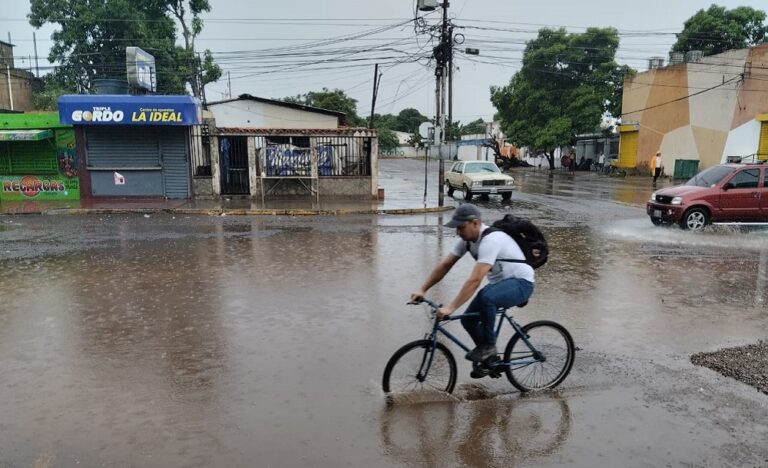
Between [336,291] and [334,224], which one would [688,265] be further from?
[334,224]

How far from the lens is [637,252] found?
34.9 feet

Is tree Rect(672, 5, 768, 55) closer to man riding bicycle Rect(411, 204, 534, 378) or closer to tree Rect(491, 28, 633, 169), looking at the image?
tree Rect(491, 28, 633, 169)

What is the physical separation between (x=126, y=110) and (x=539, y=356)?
17.7 metres

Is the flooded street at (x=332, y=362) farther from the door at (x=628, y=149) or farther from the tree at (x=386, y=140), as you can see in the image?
the tree at (x=386, y=140)

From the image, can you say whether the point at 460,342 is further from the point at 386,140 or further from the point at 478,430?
the point at 386,140

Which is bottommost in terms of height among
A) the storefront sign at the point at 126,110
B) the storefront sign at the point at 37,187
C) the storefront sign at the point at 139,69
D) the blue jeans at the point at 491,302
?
the blue jeans at the point at 491,302

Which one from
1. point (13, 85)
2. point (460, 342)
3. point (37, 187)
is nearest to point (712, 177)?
point (460, 342)

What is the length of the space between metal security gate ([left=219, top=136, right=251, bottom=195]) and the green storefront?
5081 millimetres

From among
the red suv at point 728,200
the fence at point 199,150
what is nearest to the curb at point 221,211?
the fence at point 199,150

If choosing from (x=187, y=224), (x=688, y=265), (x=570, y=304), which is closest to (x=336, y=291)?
(x=570, y=304)

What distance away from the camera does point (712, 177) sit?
1355 cm

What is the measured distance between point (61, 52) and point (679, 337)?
4462cm

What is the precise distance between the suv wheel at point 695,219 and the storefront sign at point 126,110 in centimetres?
1548

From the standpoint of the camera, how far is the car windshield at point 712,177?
525 inches
